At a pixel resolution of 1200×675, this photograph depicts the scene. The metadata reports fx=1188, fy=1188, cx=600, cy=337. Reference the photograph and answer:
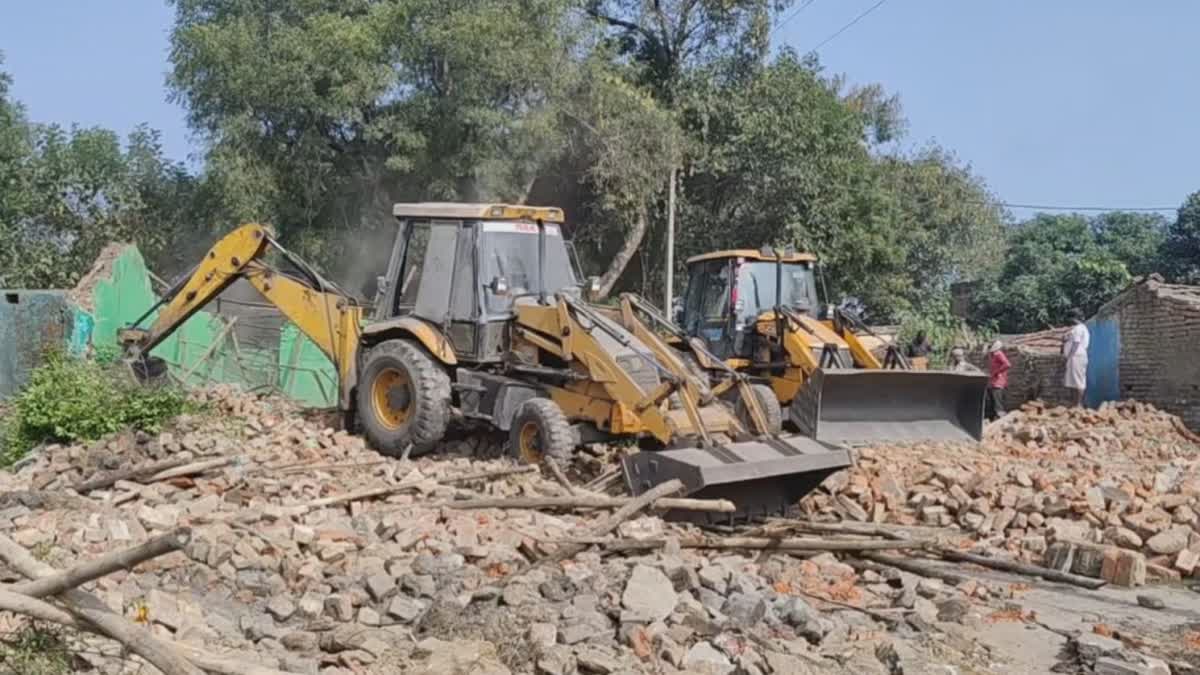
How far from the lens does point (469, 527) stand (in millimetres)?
7504

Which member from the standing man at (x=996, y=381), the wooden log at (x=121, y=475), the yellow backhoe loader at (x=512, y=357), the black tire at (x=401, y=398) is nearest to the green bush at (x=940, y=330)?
the standing man at (x=996, y=381)

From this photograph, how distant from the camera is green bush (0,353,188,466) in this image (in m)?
11.6

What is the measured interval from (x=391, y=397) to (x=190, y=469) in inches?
86.7

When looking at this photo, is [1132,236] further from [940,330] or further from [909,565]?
[909,565]

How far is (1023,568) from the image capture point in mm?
7652

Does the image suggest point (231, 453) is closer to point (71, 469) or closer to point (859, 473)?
point (71, 469)

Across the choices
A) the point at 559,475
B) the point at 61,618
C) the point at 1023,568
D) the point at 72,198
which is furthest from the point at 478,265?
the point at 72,198

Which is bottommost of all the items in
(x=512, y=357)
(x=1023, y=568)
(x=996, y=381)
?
(x=1023, y=568)

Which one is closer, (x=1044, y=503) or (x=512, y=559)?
(x=512, y=559)

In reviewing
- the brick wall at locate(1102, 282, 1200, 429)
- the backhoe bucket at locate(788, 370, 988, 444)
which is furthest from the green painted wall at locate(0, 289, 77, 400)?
the brick wall at locate(1102, 282, 1200, 429)

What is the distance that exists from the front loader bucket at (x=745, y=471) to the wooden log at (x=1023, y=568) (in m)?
1.14

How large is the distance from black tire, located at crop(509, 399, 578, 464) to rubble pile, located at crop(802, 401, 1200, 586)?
1.99 metres

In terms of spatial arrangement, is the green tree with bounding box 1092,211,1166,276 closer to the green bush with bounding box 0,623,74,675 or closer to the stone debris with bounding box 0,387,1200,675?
the stone debris with bounding box 0,387,1200,675

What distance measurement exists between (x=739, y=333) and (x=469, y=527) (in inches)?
266
